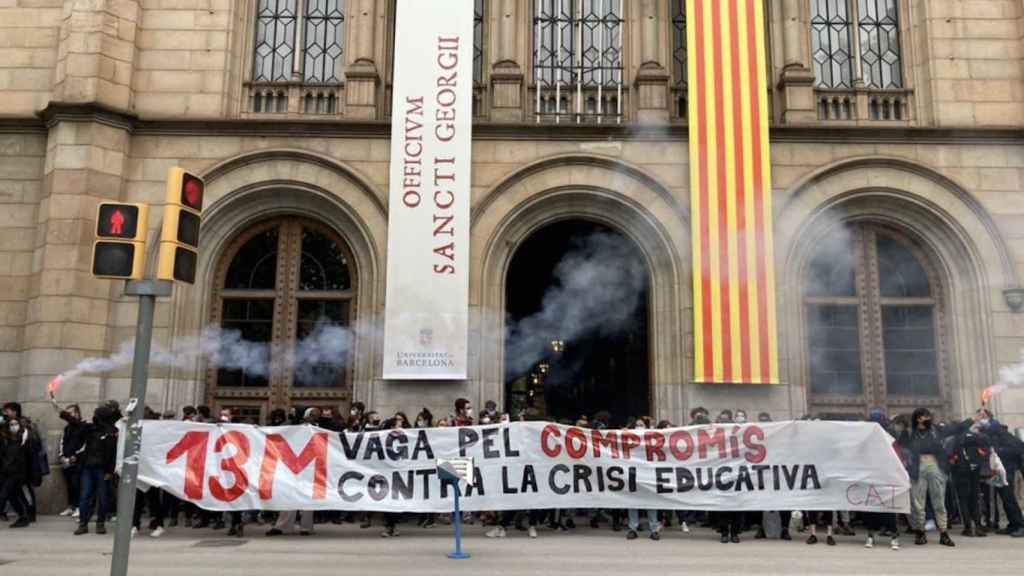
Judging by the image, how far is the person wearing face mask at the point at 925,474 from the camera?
1106 cm

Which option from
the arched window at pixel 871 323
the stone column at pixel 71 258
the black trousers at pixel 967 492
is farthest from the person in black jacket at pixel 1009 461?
the stone column at pixel 71 258

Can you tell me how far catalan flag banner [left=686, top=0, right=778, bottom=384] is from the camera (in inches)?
581

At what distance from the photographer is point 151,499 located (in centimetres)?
1174

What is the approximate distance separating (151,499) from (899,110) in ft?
51.3

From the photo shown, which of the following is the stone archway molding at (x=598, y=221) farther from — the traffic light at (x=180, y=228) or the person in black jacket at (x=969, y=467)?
the traffic light at (x=180, y=228)

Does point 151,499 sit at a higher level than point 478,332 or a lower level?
lower

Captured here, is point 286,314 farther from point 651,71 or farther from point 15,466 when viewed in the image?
point 651,71

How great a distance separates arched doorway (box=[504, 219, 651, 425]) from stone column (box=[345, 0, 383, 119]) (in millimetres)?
4231

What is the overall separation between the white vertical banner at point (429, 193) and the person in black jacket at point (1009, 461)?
877 cm

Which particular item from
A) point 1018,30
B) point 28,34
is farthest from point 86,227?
point 1018,30

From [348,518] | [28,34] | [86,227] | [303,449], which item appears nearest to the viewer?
[303,449]

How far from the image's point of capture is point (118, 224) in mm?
6469

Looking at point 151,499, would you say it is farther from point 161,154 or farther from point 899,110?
point 899,110

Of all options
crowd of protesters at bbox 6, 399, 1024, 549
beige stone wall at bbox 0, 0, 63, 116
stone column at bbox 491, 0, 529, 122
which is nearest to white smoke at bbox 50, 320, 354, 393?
crowd of protesters at bbox 6, 399, 1024, 549
